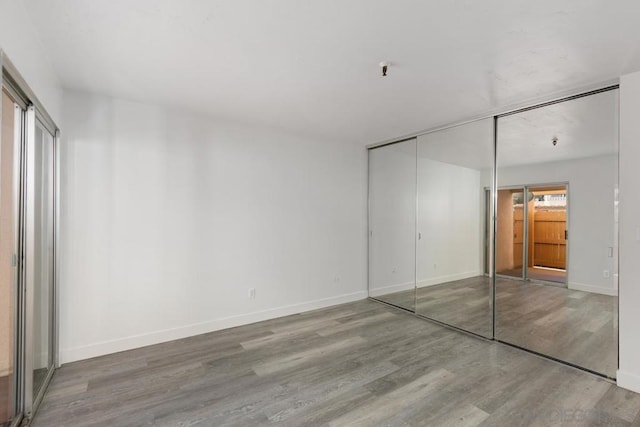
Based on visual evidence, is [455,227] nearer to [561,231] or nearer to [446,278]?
[446,278]

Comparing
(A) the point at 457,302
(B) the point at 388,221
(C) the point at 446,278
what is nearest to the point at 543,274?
(A) the point at 457,302

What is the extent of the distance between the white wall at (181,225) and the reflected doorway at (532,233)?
2.28 metres

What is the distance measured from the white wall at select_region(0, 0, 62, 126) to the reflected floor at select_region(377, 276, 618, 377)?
460cm

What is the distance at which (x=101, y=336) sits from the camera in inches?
116

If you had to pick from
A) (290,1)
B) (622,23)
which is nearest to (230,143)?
(290,1)

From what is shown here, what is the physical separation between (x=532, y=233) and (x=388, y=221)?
2.03 m

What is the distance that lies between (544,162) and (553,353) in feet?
7.28

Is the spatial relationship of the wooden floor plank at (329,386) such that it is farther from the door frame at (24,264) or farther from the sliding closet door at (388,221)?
the sliding closet door at (388,221)

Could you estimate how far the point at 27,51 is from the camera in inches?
71.1

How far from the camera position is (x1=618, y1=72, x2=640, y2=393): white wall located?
2.37m

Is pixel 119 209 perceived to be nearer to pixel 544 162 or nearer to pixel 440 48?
pixel 440 48

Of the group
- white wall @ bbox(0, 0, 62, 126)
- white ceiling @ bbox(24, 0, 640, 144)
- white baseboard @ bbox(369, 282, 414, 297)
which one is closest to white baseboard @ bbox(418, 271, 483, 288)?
white baseboard @ bbox(369, 282, 414, 297)

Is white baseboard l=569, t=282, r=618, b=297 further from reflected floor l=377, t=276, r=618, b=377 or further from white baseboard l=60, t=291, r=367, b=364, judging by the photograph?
white baseboard l=60, t=291, r=367, b=364

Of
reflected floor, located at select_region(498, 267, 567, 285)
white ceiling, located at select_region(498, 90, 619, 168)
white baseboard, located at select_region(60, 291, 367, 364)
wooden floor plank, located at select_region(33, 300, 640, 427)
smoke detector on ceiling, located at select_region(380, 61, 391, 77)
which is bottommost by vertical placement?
wooden floor plank, located at select_region(33, 300, 640, 427)
